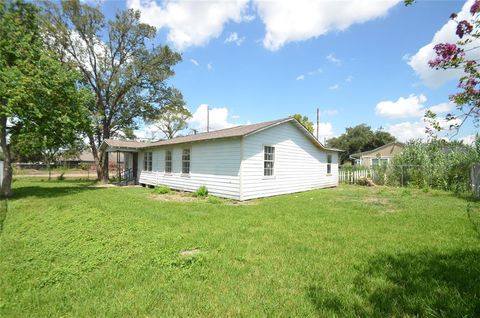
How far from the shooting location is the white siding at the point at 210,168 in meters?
12.0

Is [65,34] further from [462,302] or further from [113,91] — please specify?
[462,302]

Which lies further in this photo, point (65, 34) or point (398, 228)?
point (65, 34)

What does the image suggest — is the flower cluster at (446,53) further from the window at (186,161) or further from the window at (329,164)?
the window at (329,164)

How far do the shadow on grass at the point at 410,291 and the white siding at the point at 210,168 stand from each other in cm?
787

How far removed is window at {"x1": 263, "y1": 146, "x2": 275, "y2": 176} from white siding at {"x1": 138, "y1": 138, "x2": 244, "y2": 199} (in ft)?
5.79

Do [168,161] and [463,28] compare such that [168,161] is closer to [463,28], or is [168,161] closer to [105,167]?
[105,167]

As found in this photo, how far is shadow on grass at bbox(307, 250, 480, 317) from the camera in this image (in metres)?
3.15

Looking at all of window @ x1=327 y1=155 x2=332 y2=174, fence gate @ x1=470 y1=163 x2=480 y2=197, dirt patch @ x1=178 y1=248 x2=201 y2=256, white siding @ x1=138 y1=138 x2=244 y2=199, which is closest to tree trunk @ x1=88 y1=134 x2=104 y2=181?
white siding @ x1=138 y1=138 x2=244 y2=199

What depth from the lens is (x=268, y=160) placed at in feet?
→ 43.5

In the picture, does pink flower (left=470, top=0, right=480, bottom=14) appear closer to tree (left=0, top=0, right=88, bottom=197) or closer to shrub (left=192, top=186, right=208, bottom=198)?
shrub (left=192, top=186, right=208, bottom=198)

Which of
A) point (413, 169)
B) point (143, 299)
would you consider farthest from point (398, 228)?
point (413, 169)

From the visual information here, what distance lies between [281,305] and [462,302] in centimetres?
207

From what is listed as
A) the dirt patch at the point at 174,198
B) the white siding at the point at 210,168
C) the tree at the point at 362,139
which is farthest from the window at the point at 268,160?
the tree at the point at 362,139

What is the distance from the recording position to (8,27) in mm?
13188
